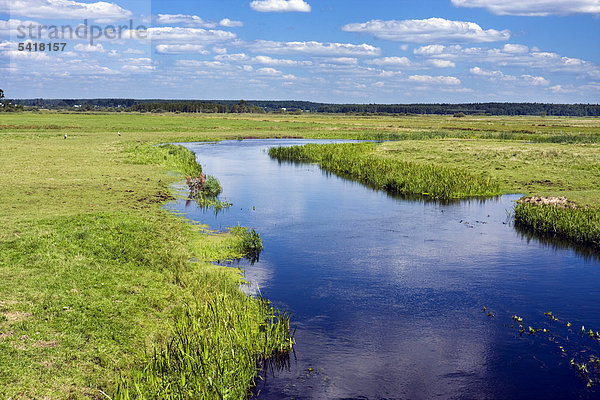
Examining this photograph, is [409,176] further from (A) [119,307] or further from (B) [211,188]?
(A) [119,307]

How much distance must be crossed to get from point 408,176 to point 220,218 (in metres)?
20.1

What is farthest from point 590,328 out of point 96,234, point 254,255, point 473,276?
point 96,234

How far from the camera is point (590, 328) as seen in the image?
15852 mm

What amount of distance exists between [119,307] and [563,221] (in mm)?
23294

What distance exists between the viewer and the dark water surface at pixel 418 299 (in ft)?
41.6

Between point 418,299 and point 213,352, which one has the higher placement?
point 213,352

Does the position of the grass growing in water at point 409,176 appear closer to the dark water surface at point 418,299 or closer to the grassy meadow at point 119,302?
the dark water surface at point 418,299

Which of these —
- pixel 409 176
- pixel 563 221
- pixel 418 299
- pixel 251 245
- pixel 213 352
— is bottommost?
pixel 418 299

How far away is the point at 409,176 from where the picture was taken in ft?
143

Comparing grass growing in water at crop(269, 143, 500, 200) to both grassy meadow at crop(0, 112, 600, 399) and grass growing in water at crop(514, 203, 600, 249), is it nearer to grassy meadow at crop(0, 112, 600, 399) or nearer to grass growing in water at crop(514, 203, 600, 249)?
grassy meadow at crop(0, 112, 600, 399)

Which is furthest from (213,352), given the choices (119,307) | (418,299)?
(418,299)

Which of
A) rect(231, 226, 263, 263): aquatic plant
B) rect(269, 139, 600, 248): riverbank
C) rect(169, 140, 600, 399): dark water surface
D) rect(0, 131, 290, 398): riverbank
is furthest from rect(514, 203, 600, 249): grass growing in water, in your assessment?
rect(0, 131, 290, 398): riverbank

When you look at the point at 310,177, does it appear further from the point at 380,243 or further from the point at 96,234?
the point at 96,234

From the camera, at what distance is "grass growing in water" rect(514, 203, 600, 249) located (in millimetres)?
25500
